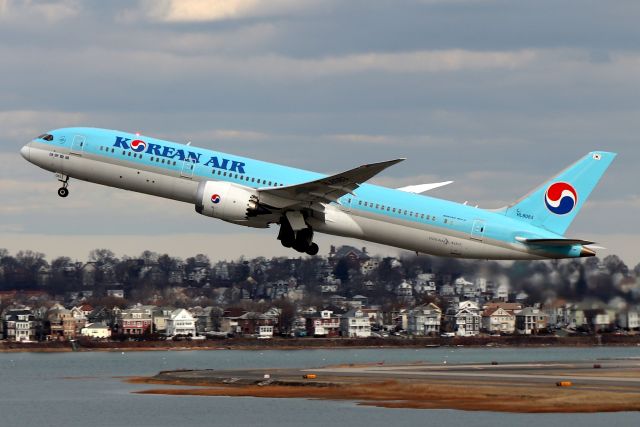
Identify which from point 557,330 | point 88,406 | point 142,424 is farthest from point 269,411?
point 557,330

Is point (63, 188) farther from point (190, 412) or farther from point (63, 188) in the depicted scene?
point (190, 412)

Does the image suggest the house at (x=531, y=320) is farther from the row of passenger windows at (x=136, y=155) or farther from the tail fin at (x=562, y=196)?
the row of passenger windows at (x=136, y=155)

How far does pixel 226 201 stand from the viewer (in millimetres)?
79188

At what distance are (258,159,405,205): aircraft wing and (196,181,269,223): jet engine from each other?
3.01 ft

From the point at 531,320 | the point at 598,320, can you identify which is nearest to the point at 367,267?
the point at 531,320

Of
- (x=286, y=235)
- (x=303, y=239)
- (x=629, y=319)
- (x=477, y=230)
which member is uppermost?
(x=477, y=230)

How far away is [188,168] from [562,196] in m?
23.3

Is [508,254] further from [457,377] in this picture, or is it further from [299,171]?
[457,377]

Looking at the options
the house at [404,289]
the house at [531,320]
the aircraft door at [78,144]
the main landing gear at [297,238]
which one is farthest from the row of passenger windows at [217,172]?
the house at [531,320]

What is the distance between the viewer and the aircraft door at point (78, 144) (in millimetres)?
82125

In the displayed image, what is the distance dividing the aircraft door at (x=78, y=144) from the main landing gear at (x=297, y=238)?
12671mm

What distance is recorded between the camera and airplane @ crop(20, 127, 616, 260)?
80.1 metres

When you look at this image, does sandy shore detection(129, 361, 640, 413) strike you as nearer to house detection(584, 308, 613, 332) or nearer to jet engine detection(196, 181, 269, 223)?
house detection(584, 308, 613, 332)

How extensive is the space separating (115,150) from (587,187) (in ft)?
96.0
